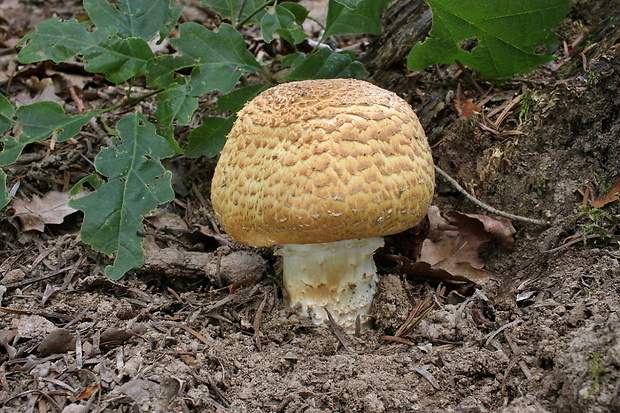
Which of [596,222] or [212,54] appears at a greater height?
[212,54]

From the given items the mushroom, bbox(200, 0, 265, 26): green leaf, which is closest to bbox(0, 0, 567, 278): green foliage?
bbox(200, 0, 265, 26): green leaf

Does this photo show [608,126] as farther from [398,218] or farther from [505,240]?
[398,218]

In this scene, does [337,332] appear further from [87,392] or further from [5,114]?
[5,114]

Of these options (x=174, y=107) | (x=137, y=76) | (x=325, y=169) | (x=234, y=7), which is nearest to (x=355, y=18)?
(x=234, y=7)

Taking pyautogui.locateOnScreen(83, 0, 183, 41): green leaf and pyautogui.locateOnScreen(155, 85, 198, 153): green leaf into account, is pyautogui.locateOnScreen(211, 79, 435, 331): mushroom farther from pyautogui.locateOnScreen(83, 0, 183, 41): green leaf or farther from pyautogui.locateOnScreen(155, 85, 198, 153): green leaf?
pyautogui.locateOnScreen(83, 0, 183, 41): green leaf

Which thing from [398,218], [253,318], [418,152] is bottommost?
[253,318]

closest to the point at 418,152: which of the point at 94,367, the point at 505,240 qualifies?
the point at 505,240
